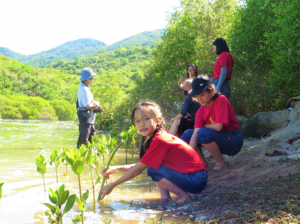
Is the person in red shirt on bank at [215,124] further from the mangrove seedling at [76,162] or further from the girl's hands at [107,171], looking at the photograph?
the mangrove seedling at [76,162]

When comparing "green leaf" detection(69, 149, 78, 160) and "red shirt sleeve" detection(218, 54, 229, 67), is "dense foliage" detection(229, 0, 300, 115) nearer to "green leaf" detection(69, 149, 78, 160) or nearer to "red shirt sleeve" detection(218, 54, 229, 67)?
"red shirt sleeve" detection(218, 54, 229, 67)

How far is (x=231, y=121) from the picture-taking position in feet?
14.1

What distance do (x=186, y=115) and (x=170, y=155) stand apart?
2.25 metres

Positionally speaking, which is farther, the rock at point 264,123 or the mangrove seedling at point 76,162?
the rock at point 264,123

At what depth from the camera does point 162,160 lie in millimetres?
3176

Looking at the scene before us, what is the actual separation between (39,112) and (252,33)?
195ft

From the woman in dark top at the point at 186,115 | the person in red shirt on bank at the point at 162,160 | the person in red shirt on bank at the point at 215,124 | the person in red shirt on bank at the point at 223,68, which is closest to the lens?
the person in red shirt on bank at the point at 162,160

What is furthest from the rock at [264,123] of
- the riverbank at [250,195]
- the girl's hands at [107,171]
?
the girl's hands at [107,171]

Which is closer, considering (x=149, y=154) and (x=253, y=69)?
(x=149, y=154)

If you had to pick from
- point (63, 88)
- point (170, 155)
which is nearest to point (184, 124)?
point (170, 155)

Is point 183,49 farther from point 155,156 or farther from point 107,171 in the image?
point 107,171

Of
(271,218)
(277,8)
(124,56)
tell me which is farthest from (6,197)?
(124,56)

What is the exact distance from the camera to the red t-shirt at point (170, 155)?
3.09m

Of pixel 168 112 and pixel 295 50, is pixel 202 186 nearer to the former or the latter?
pixel 295 50
